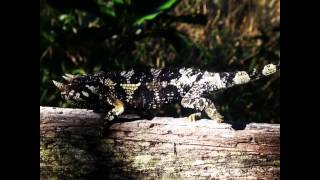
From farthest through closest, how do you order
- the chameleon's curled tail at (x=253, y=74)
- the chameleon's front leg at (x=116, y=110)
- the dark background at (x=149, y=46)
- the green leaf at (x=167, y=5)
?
1. the dark background at (x=149, y=46)
2. the green leaf at (x=167, y=5)
3. the chameleon's front leg at (x=116, y=110)
4. the chameleon's curled tail at (x=253, y=74)

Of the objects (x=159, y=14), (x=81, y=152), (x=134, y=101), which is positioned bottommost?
(x=81, y=152)

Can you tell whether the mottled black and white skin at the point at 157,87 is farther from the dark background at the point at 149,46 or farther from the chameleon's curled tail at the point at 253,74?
the dark background at the point at 149,46

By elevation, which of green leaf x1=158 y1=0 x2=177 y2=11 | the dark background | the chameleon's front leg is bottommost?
the chameleon's front leg

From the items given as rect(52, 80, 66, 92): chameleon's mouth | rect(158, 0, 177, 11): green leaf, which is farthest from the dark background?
rect(52, 80, 66, 92): chameleon's mouth

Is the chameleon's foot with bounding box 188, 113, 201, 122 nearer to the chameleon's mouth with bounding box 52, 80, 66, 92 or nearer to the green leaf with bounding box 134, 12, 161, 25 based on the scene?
the chameleon's mouth with bounding box 52, 80, 66, 92

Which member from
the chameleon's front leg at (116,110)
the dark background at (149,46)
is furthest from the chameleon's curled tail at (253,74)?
the dark background at (149,46)
